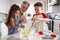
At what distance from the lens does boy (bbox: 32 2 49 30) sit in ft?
1.89

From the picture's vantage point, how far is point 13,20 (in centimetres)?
58

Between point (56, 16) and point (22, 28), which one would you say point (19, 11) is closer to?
point (22, 28)

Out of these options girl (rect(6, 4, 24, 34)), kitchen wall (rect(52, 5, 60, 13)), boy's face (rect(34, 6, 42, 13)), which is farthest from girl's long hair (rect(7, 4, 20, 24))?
kitchen wall (rect(52, 5, 60, 13))

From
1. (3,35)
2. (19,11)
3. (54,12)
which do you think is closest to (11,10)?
(19,11)

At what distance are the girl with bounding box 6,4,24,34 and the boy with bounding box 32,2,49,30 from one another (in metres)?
0.10

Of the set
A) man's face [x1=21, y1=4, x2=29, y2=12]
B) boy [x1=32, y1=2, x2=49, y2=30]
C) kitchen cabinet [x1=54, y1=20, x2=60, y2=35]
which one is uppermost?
man's face [x1=21, y1=4, x2=29, y2=12]

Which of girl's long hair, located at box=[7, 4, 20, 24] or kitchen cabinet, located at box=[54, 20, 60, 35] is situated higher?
girl's long hair, located at box=[7, 4, 20, 24]

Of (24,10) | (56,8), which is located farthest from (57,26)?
(24,10)

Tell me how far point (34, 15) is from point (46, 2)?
0.11m

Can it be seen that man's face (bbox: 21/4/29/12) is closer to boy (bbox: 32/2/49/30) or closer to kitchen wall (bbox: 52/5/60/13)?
boy (bbox: 32/2/49/30)

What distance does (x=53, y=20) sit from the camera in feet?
1.90

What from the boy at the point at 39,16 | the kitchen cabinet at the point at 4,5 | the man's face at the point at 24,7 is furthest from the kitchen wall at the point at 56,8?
the kitchen cabinet at the point at 4,5

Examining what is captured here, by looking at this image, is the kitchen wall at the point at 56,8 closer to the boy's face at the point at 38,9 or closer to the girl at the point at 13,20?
the boy's face at the point at 38,9

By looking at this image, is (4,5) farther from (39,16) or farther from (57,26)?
(57,26)
